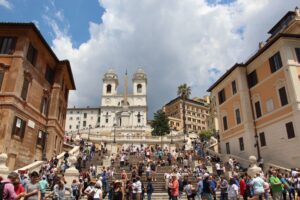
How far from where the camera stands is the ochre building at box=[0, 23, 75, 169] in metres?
20.3

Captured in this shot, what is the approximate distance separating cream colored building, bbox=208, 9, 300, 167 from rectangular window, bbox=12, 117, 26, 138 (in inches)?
889

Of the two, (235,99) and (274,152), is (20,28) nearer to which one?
(235,99)

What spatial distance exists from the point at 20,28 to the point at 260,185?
23.0 m

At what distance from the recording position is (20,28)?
2264cm

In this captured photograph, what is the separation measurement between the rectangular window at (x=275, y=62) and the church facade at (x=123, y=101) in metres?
76.9

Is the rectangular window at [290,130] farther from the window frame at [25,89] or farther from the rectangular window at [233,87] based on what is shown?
the window frame at [25,89]

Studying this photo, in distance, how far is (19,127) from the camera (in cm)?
2136

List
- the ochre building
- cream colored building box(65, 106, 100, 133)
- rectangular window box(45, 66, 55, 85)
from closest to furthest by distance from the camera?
the ochre building < rectangular window box(45, 66, 55, 85) < cream colored building box(65, 106, 100, 133)

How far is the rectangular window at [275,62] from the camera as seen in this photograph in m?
23.9

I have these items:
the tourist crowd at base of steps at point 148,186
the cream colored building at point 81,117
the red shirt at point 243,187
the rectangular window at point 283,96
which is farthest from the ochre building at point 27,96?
the cream colored building at point 81,117

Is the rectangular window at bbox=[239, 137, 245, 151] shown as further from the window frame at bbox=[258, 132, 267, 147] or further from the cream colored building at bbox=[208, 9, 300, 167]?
the window frame at bbox=[258, 132, 267, 147]

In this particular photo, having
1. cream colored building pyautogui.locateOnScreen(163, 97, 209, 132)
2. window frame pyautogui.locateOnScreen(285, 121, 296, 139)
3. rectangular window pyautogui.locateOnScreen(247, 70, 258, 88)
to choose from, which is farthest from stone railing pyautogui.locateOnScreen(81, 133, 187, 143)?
cream colored building pyautogui.locateOnScreen(163, 97, 209, 132)

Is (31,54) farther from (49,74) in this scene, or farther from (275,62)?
(275,62)

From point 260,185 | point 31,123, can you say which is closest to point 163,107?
point 31,123
